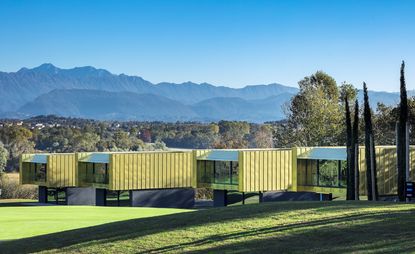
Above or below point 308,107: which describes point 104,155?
below

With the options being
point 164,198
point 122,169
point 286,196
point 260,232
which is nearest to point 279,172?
point 286,196

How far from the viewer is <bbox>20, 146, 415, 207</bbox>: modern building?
41.9 m

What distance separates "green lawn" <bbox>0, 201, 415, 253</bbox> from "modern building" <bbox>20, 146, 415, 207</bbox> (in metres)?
22.8

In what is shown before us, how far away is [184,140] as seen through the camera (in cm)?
14612

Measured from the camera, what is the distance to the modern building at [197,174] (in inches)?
1650

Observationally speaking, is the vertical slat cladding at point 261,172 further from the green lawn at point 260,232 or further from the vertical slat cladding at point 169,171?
Result: the green lawn at point 260,232

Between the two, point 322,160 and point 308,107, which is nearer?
point 322,160

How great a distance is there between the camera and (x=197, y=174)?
162 feet

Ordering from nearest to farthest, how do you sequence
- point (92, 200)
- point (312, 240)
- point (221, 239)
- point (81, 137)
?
point (312, 240) → point (221, 239) → point (92, 200) → point (81, 137)

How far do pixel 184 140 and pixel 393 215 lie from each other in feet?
427

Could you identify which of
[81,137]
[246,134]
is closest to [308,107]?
[81,137]

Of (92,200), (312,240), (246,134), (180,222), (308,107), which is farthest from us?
(246,134)

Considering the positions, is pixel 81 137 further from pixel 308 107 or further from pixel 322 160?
pixel 322 160

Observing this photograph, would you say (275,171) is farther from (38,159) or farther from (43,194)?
(43,194)
